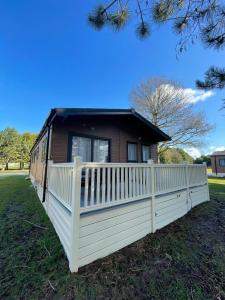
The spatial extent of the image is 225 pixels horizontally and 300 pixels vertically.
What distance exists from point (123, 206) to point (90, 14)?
3.91 metres

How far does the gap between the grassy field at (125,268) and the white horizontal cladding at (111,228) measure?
157 millimetres

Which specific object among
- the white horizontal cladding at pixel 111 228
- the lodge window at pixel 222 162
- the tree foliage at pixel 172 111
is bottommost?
the white horizontal cladding at pixel 111 228

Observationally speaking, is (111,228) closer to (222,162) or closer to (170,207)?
(170,207)

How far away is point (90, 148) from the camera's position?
6.71 meters

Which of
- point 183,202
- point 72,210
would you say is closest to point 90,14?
point 72,210

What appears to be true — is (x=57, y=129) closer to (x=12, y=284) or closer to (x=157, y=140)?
(x=12, y=284)

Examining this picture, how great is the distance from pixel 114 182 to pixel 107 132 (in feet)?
14.1

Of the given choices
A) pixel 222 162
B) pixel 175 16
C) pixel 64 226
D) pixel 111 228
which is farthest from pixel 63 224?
pixel 222 162

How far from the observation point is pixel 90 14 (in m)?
3.02

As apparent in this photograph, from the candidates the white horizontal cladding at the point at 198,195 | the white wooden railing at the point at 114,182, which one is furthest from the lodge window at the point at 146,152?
the white wooden railing at the point at 114,182

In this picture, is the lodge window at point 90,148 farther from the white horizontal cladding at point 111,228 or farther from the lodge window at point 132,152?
the white horizontal cladding at point 111,228

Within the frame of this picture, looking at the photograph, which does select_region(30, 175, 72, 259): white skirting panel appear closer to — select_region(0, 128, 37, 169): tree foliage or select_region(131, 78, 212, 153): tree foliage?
select_region(131, 78, 212, 153): tree foliage

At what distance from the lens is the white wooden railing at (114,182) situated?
2.93 metres

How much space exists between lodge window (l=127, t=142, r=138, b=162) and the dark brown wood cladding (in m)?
0.23
